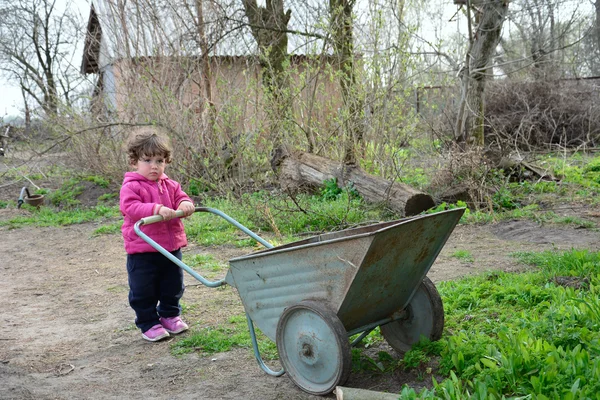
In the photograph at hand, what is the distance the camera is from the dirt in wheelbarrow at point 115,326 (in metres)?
3.64

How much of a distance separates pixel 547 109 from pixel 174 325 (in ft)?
43.3

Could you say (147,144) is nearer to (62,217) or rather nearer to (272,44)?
(272,44)

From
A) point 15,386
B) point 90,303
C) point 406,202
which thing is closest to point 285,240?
point 406,202

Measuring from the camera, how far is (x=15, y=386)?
12.2 ft

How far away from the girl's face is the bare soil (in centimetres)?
118

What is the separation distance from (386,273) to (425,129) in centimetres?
825

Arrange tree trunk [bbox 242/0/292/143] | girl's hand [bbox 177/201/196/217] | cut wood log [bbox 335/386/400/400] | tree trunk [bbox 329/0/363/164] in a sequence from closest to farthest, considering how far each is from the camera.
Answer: cut wood log [bbox 335/386/400/400] < girl's hand [bbox 177/201/196/217] < tree trunk [bbox 329/0/363/164] < tree trunk [bbox 242/0/292/143]

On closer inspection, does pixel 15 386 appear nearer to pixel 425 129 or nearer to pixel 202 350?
pixel 202 350

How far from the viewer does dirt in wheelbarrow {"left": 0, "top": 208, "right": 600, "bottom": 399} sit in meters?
3.64

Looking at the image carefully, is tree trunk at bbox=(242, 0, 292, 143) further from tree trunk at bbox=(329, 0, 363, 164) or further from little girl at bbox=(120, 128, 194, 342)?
little girl at bbox=(120, 128, 194, 342)

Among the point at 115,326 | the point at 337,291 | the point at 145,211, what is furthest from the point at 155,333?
the point at 337,291

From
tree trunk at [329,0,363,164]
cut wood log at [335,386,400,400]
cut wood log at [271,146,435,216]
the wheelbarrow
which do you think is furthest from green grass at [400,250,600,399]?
tree trunk at [329,0,363,164]

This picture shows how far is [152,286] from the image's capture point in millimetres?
4539

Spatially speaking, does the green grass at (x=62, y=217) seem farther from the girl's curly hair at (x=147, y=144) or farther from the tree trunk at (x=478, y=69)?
the girl's curly hair at (x=147, y=144)
